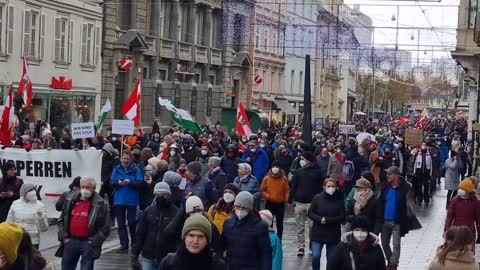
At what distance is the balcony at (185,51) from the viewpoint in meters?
54.4

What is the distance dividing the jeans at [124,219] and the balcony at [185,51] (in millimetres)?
37488

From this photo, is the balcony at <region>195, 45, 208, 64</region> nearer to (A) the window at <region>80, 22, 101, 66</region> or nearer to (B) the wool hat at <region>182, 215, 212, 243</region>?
(A) the window at <region>80, 22, 101, 66</region>

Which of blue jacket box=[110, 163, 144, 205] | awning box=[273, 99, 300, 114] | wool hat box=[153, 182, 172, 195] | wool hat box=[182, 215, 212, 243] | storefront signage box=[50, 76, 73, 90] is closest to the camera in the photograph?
wool hat box=[182, 215, 212, 243]

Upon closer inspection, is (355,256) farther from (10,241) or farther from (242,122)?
(242,122)

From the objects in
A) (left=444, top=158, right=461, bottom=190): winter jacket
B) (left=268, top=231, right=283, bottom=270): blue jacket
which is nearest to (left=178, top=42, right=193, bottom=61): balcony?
(left=444, top=158, right=461, bottom=190): winter jacket

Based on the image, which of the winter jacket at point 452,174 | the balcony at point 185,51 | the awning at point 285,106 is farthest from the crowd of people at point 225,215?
the awning at point 285,106

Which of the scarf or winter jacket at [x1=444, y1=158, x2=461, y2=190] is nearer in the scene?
the scarf

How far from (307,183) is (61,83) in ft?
74.4

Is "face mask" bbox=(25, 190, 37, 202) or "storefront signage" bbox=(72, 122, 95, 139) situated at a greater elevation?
"storefront signage" bbox=(72, 122, 95, 139)

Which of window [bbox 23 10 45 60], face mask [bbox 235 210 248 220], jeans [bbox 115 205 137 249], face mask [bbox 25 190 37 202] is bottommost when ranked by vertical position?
jeans [bbox 115 205 137 249]

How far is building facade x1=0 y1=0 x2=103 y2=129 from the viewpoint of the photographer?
3503cm

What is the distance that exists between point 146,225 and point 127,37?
34.1m

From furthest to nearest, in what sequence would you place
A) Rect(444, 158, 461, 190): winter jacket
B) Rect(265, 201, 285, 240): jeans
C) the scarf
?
1. Rect(444, 158, 461, 190): winter jacket
2. Rect(265, 201, 285, 240): jeans
3. the scarf

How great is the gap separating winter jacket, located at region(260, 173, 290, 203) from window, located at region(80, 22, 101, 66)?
2482 cm
